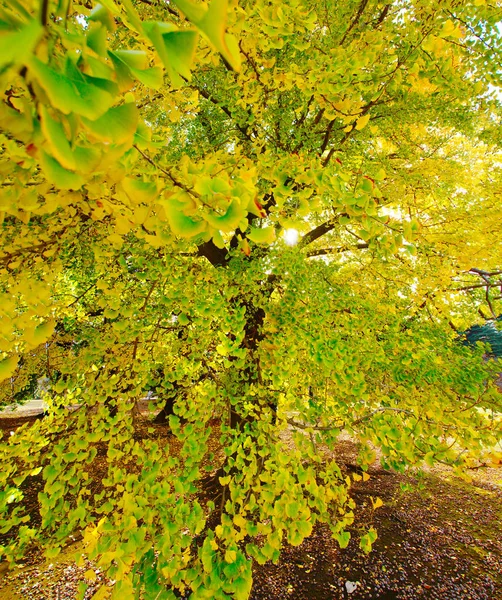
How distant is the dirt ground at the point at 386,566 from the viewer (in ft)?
13.0

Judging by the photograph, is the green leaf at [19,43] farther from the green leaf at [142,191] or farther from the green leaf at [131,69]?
the green leaf at [142,191]

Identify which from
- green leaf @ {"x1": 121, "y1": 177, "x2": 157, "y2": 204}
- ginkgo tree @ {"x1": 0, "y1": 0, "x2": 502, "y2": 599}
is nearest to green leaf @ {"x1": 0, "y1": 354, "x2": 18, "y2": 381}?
ginkgo tree @ {"x1": 0, "y1": 0, "x2": 502, "y2": 599}

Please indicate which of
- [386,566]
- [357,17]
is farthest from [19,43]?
[386,566]

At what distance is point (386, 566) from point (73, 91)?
6.00 m

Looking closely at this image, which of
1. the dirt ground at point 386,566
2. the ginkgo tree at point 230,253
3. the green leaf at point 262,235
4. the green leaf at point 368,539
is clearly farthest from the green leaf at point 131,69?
the dirt ground at point 386,566

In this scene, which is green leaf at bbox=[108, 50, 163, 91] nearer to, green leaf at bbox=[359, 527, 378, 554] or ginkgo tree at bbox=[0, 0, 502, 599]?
ginkgo tree at bbox=[0, 0, 502, 599]

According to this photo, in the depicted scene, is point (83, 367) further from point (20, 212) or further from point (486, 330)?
point (486, 330)

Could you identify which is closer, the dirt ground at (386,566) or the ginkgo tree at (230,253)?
the ginkgo tree at (230,253)

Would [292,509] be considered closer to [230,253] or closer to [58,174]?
[58,174]

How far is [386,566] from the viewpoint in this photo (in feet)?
14.4

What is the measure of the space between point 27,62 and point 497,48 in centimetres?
377

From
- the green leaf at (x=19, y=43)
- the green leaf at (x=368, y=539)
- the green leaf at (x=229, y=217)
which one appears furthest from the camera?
the green leaf at (x=368, y=539)

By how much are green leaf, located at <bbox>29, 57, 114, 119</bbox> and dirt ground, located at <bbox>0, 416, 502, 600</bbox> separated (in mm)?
3772

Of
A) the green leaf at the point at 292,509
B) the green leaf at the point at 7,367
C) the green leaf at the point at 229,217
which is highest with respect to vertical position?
the green leaf at the point at 229,217
